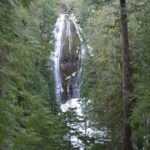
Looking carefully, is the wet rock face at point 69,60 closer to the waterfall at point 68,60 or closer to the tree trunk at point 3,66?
the waterfall at point 68,60

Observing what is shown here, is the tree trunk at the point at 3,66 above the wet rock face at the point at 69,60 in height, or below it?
below

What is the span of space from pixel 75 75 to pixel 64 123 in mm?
16426

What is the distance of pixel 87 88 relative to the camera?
22.7 meters

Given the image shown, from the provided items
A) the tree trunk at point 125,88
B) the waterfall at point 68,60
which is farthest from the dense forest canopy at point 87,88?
the waterfall at point 68,60

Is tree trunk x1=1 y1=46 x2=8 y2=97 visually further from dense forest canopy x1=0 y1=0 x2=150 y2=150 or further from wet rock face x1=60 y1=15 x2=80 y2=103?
wet rock face x1=60 y1=15 x2=80 y2=103

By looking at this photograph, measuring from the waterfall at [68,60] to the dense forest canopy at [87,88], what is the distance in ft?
18.2

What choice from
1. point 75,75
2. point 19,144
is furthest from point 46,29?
point 19,144

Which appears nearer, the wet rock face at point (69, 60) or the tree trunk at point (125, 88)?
the tree trunk at point (125, 88)

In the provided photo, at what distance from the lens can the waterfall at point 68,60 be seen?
91.9 ft

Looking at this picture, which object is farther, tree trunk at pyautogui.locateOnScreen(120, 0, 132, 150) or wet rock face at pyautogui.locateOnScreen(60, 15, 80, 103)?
wet rock face at pyautogui.locateOnScreen(60, 15, 80, 103)

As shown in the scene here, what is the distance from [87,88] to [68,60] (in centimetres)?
782

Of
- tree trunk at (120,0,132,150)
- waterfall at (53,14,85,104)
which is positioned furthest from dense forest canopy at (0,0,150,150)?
waterfall at (53,14,85,104)

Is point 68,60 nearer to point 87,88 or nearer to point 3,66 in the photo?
point 87,88

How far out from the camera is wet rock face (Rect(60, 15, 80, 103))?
28.2 m
